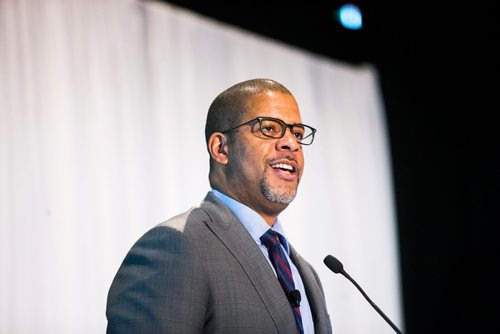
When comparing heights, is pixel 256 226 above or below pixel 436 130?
below

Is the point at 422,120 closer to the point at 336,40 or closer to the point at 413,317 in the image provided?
the point at 336,40

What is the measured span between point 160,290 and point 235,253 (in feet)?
0.93

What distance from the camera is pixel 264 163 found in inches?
82.2

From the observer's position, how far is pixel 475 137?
4.07 meters

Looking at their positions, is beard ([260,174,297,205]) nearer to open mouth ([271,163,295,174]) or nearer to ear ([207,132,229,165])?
open mouth ([271,163,295,174])

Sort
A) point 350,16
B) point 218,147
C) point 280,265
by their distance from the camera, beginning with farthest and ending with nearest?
point 350,16, point 218,147, point 280,265

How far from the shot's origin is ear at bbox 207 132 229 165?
2.17 meters

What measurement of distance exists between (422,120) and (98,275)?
2581mm

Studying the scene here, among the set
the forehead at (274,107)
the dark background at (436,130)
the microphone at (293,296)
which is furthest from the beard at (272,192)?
the dark background at (436,130)

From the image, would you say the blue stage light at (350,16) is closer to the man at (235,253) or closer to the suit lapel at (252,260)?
the man at (235,253)

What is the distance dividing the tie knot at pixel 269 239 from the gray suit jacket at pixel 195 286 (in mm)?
146

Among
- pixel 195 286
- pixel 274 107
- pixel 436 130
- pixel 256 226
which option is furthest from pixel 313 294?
pixel 436 130

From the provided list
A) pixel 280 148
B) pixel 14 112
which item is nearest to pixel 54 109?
pixel 14 112

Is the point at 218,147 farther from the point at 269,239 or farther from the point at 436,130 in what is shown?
the point at 436,130
